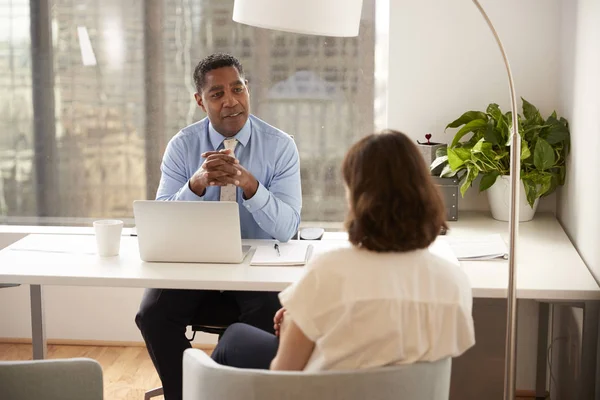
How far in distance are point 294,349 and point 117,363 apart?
6.97 feet

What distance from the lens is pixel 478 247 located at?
2877mm

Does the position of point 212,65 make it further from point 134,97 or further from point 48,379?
point 48,379

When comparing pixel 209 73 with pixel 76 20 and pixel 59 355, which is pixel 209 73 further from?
pixel 59 355

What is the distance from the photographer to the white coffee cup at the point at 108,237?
8.55 ft

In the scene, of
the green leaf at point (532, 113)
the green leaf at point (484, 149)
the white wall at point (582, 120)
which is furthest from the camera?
the green leaf at point (532, 113)

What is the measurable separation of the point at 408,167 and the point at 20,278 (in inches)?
49.3

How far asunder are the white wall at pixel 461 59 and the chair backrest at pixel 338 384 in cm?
207

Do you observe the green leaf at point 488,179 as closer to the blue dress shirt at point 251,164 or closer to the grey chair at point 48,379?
the blue dress shirt at point 251,164

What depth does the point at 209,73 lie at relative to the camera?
3016 mm

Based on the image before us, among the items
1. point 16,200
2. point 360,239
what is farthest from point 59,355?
point 360,239

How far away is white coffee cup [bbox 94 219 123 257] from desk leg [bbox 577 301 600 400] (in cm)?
140

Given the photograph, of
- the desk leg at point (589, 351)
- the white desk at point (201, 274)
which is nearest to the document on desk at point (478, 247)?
the white desk at point (201, 274)

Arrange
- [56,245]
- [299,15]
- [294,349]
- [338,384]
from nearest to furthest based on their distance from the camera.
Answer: [338,384], [294,349], [299,15], [56,245]

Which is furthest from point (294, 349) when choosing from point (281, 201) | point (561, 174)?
point (561, 174)
